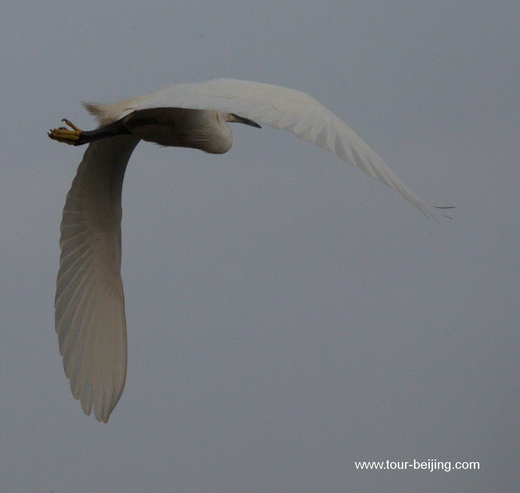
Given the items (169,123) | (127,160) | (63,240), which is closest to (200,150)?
(169,123)

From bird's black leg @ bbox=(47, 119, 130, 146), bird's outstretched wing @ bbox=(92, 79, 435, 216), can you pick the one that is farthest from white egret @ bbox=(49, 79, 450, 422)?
bird's outstretched wing @ bbox=(92, 79, 435, 216)

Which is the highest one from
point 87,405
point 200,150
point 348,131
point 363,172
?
point 200,150

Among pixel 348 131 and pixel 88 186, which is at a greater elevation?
pixel 88 186

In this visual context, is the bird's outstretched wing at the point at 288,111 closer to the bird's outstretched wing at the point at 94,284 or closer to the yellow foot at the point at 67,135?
the yellow foot at the point at 67,135

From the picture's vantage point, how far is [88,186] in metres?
8.83

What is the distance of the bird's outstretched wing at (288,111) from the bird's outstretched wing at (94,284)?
1915mm

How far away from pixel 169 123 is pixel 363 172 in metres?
2.74

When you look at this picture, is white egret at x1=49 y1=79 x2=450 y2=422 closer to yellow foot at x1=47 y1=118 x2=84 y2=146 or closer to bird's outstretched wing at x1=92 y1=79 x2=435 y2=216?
yellow foot at x1=47 y1=118 x2=84 y2=146

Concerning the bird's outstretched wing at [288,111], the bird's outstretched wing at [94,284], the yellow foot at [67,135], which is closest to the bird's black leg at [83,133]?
the yellow foot at [67,135]

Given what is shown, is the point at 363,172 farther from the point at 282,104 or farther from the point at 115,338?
the point at 115,338

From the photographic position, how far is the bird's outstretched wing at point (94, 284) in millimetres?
8789

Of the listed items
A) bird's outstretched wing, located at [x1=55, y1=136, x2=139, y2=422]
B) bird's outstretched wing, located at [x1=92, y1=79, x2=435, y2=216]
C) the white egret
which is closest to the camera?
bird's outstretched wing, located at [x1=92, y1=79, x2=435, y2=216]

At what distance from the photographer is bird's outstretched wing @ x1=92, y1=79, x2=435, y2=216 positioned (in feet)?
18.3

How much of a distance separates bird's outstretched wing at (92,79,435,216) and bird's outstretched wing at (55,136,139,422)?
6.28ft
